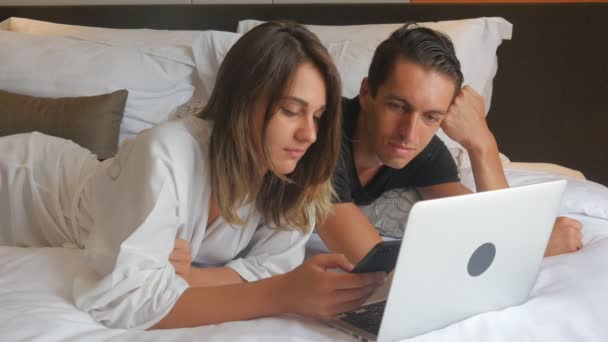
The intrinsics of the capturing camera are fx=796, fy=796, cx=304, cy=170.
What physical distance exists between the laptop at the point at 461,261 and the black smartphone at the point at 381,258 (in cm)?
4

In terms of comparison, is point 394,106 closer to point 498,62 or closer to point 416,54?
point 416,54

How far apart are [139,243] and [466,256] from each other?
0.52m

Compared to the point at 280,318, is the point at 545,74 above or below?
above

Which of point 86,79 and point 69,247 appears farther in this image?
point 86,79

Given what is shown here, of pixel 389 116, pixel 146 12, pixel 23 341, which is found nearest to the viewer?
pixel 23 341

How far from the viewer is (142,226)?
127cm

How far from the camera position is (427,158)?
191cm

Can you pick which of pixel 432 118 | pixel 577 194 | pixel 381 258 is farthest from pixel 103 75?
pixel 381 258

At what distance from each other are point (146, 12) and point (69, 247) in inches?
62.4

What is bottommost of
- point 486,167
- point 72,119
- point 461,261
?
point 72,119

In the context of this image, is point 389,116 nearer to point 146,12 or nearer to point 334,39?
point 334,39

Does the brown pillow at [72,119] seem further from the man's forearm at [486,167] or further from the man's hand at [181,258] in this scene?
the man's forearm at [486,167]

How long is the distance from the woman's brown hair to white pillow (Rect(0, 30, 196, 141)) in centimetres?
107

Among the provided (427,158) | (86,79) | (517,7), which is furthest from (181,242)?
(517,7)
